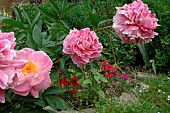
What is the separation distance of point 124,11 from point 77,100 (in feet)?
8.29

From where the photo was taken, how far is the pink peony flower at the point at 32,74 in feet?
3.53

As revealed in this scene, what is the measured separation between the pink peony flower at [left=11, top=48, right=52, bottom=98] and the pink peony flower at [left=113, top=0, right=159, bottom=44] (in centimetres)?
32

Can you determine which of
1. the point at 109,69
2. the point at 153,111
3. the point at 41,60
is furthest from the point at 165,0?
the point at 41,60

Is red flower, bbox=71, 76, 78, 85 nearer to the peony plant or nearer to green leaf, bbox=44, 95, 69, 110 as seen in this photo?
green leaf, bbox=44, 95, 69, 110

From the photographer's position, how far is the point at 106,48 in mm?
4902

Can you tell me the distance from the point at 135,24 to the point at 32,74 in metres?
0.41

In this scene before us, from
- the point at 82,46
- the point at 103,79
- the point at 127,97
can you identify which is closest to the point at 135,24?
the point at 82,46

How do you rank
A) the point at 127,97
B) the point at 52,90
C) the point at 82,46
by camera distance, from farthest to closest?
the point at 127,97
the point at 52,90
the point at 82,46

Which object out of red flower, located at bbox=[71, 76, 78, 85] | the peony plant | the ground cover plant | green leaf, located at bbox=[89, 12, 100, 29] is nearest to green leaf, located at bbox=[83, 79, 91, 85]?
red flower, located at bbox=[71, 76, 78, 85]

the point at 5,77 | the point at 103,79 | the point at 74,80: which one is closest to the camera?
the point at 5,77

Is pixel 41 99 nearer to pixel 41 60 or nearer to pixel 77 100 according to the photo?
pixel 41 60

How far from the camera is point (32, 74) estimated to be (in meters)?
1.09

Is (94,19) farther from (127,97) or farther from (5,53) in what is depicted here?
(127,97)

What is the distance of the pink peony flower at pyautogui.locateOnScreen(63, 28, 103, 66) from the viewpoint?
4.16 ft
